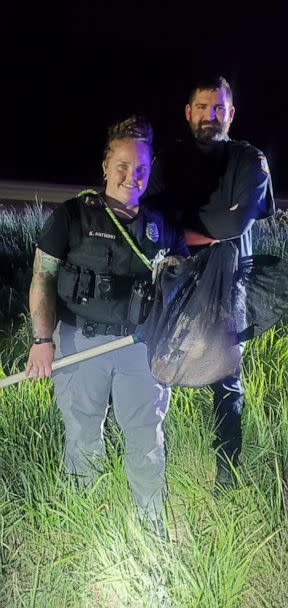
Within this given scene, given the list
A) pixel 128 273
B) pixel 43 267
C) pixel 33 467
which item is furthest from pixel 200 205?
pixel 33 467

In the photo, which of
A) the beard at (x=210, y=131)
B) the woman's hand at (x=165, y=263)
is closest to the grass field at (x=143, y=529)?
the woman's hand at (x=165, y=263)

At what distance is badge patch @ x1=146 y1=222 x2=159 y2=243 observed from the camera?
85.0 inches

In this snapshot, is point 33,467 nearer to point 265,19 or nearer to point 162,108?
point 162,108

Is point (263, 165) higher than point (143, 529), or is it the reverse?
point (263, 165)

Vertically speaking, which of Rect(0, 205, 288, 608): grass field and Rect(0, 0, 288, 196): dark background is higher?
Rect(0, 0, 288, 196): dark background

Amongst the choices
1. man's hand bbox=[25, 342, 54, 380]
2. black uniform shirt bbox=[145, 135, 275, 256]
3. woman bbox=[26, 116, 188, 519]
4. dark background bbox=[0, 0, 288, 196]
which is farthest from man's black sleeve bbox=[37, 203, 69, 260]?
dark background bbox=[0, 0, 288, 196]

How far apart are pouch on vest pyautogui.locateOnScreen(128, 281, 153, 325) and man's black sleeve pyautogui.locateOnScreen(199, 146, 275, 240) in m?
0.38

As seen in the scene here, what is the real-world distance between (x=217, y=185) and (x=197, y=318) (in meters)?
0.57

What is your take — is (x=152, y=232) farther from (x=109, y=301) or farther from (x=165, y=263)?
(x=109, y=301)

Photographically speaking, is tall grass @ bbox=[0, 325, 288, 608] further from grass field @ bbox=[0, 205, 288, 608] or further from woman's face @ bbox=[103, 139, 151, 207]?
woman's face @ bbox=[103, 139, 151, 207]

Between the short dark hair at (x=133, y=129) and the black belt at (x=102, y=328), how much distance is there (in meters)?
0.52

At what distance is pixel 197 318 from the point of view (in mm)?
2195

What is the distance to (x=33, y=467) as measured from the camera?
254cm

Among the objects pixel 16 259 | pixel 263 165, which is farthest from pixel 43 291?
pixel 16 259
